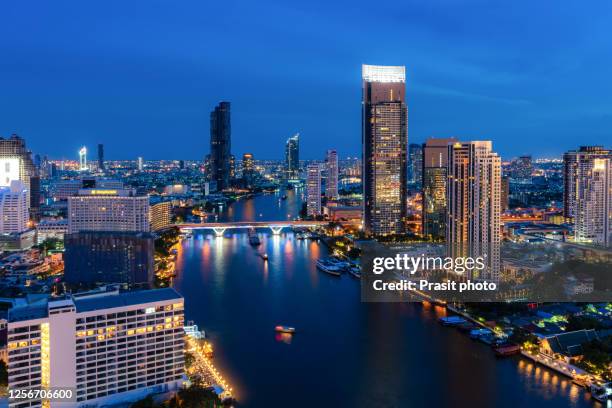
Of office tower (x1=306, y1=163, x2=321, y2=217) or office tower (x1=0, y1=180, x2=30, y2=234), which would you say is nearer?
office tower (x1=0, y1=180, x2=30, y2=234)

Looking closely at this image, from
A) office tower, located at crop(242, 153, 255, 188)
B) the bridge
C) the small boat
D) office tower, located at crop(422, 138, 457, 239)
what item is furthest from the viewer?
office tower, located at crop(242, 153, 255, 188)

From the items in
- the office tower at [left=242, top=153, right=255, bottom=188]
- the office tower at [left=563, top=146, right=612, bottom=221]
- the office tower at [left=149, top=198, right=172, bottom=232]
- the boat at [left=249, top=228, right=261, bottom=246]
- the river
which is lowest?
the river

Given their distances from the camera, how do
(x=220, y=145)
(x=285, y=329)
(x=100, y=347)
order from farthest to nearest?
(x=220, y=145) < (x=285, y=329) < (x=100, y=347)

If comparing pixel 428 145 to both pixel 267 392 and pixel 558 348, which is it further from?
pixel 267 392

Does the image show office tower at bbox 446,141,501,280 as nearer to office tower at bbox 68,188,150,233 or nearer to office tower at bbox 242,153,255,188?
office tower at bbox 68,188,150,233

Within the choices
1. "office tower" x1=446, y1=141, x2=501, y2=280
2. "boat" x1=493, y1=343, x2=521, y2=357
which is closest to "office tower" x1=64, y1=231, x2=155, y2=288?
"office tower" x1=446, y1=141, x2=501, y2=280

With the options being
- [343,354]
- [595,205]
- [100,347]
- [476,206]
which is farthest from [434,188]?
[100,347]

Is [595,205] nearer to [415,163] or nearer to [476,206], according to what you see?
[476,206]
